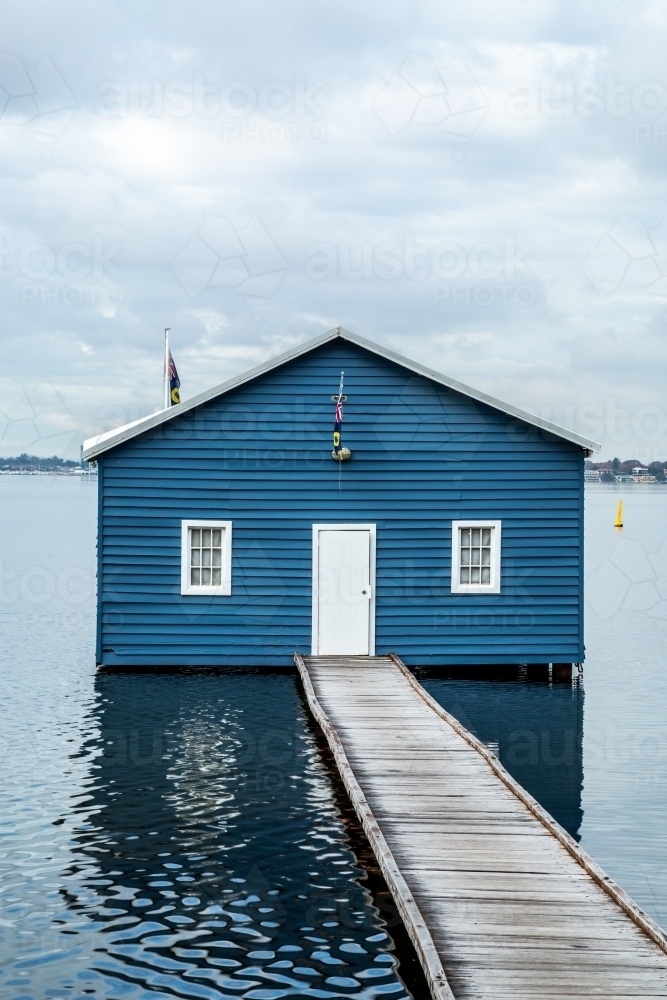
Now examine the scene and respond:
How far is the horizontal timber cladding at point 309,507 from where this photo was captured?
21.0 meters

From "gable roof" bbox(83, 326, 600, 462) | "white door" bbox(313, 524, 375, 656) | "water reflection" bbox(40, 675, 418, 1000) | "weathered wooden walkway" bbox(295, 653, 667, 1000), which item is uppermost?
"gable roof" bbox(83, 326, 600, 462)

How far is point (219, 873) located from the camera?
10.8 metres

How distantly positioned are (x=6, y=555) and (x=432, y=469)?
45011 millimetres

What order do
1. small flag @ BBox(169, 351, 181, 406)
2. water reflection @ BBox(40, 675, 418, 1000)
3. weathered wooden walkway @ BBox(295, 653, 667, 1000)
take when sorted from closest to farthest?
1. weathered wooden walkway @ BBox(295, 653, 667, 1000)
2. water reflection @ BBox(40, 675, 418, 1000)
3. small flag @ BBox(169, 351, 181, 406)

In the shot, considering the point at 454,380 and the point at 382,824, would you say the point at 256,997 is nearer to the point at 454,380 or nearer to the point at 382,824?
the point at 382,824

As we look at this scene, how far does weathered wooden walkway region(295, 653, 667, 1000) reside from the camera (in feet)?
25.9

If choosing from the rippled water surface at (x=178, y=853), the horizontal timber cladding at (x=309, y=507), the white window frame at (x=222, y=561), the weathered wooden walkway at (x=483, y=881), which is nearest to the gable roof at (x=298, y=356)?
the horizontal timber cladding at (x=309, y=507)

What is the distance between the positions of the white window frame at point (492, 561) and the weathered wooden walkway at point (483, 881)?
5.74 m

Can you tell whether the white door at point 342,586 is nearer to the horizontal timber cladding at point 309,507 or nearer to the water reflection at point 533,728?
the horizontal timber cladding at point 309,507

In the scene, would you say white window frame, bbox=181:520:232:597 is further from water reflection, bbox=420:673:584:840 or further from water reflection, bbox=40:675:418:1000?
water reflection, bbox=420:673:584:840

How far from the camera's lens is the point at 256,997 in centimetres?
827

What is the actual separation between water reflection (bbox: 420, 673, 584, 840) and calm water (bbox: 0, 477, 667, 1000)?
53 mm

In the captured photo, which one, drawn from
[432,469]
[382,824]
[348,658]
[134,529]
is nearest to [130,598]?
[134,529]

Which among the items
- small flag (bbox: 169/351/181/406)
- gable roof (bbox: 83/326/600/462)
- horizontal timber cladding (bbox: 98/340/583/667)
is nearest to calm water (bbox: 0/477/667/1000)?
horizontal timber cladding (bbox: 98/340/583/667)
